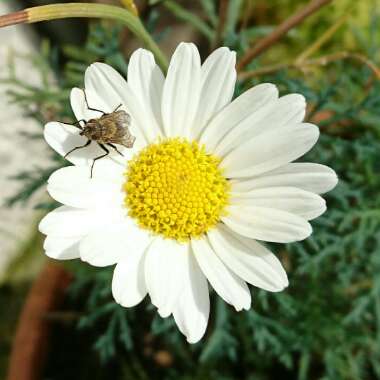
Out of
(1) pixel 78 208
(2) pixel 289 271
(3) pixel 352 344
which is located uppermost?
(1) pixel 78 208

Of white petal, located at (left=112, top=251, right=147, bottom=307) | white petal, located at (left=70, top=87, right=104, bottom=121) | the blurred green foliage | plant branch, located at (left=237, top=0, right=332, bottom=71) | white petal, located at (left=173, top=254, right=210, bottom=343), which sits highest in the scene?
white petal, located at (left=70, top=87, right=104, bottom=121)

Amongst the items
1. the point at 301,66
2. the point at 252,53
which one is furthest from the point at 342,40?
the point at 252,53

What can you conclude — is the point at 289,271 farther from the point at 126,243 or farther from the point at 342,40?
the point at 342,40

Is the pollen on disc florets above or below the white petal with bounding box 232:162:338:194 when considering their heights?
below

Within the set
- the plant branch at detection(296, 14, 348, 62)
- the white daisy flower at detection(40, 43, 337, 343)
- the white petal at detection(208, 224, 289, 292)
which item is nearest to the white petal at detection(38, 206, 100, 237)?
the white daisy flower at detection(40, 43, 337, 343)

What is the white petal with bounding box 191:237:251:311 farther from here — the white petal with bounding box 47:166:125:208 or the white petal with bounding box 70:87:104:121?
the white petal with bounding box 70:87:104:121

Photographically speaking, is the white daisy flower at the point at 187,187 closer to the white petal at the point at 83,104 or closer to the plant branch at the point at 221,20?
the white petal at the point at 83,104

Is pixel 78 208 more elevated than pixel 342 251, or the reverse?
pixel 78 208
